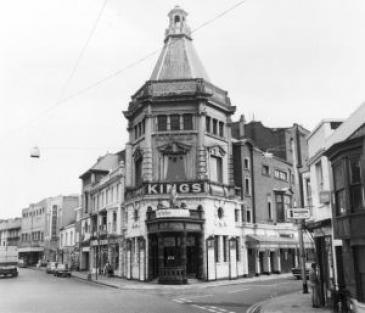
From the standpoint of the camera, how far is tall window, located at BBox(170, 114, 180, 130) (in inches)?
1572

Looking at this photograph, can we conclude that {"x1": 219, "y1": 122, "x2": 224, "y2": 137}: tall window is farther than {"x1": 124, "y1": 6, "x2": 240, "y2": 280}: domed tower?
Yes

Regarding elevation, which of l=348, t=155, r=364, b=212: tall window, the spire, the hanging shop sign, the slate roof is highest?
the spire

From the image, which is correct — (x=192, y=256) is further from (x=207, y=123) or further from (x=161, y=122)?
(x=161, y=122)

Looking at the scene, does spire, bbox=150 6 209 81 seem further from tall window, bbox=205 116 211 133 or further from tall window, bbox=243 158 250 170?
tall window, bbox=243 158 250 170

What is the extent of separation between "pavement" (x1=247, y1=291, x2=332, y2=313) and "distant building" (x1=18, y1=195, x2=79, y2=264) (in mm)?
64213

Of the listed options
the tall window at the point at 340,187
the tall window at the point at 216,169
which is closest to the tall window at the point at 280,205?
the tall window at the point at 216,169

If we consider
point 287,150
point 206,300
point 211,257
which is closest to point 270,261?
point 211,257

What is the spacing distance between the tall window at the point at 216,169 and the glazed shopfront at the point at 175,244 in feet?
12.6

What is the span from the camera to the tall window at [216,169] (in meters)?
40.3

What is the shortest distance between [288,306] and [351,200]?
6275mm

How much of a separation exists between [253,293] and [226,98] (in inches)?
845

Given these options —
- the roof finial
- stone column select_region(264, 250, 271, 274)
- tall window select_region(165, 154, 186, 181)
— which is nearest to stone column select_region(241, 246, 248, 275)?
stone column select_region(264, 250, 271, 274)

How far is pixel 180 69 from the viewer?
42.9 meters

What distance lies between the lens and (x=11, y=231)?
110 meters
